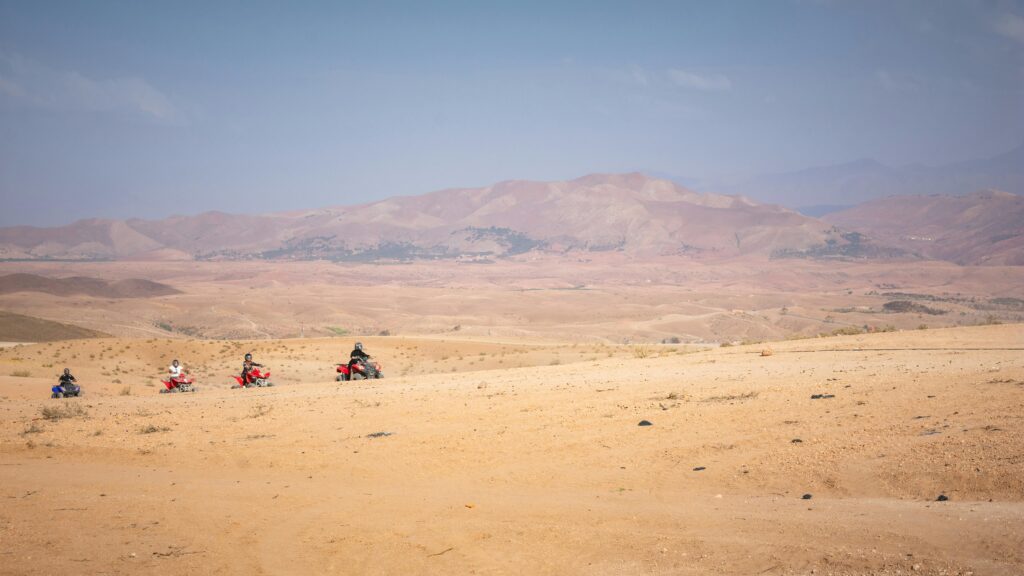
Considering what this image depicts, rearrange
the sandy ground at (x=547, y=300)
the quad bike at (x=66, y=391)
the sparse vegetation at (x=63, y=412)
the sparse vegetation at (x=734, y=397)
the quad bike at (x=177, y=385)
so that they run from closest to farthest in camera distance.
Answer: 1. the sparse vegetation at (x=734, y=397)
2. the sparse vegetation at (x=63, y=412)
3. the quad bike at (x=66, y=391)
4. the quad bike at (x=177, y=385)
5. the sandy ground at (x=547, y=300)

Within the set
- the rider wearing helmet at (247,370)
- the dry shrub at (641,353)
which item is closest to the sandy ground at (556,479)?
the rider wearing helmet at (247,370)

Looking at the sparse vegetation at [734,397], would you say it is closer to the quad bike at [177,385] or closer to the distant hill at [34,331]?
the quad bike at [177,385]

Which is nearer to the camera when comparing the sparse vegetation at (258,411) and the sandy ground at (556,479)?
the sandy ground at (556,479)

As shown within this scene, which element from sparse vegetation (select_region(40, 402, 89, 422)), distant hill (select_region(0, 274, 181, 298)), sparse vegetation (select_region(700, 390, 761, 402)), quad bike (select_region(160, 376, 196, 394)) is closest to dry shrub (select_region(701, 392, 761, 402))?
sparse vegetation (select_region(700, 390, 761, 402))

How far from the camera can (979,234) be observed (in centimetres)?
18612

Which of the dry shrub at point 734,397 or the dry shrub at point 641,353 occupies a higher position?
the dry shrub at point 734,397

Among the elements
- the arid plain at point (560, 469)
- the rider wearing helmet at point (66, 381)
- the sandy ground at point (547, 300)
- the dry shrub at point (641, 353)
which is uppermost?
the arid plain at point (560, 469)

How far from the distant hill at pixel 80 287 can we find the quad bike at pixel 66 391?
7601cm

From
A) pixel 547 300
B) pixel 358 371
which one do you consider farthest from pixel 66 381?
pixel 547 300

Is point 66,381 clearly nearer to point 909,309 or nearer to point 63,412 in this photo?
point 63,412

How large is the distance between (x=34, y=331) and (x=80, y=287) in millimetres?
54398

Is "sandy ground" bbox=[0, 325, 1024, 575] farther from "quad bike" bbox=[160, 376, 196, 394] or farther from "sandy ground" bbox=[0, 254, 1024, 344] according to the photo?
"sandy ground" bbox=[0, 254, 1024, 344]

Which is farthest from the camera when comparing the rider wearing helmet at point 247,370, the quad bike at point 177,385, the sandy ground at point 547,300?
the sandy ground at point 547,300

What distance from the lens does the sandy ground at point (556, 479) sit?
23.6ft
